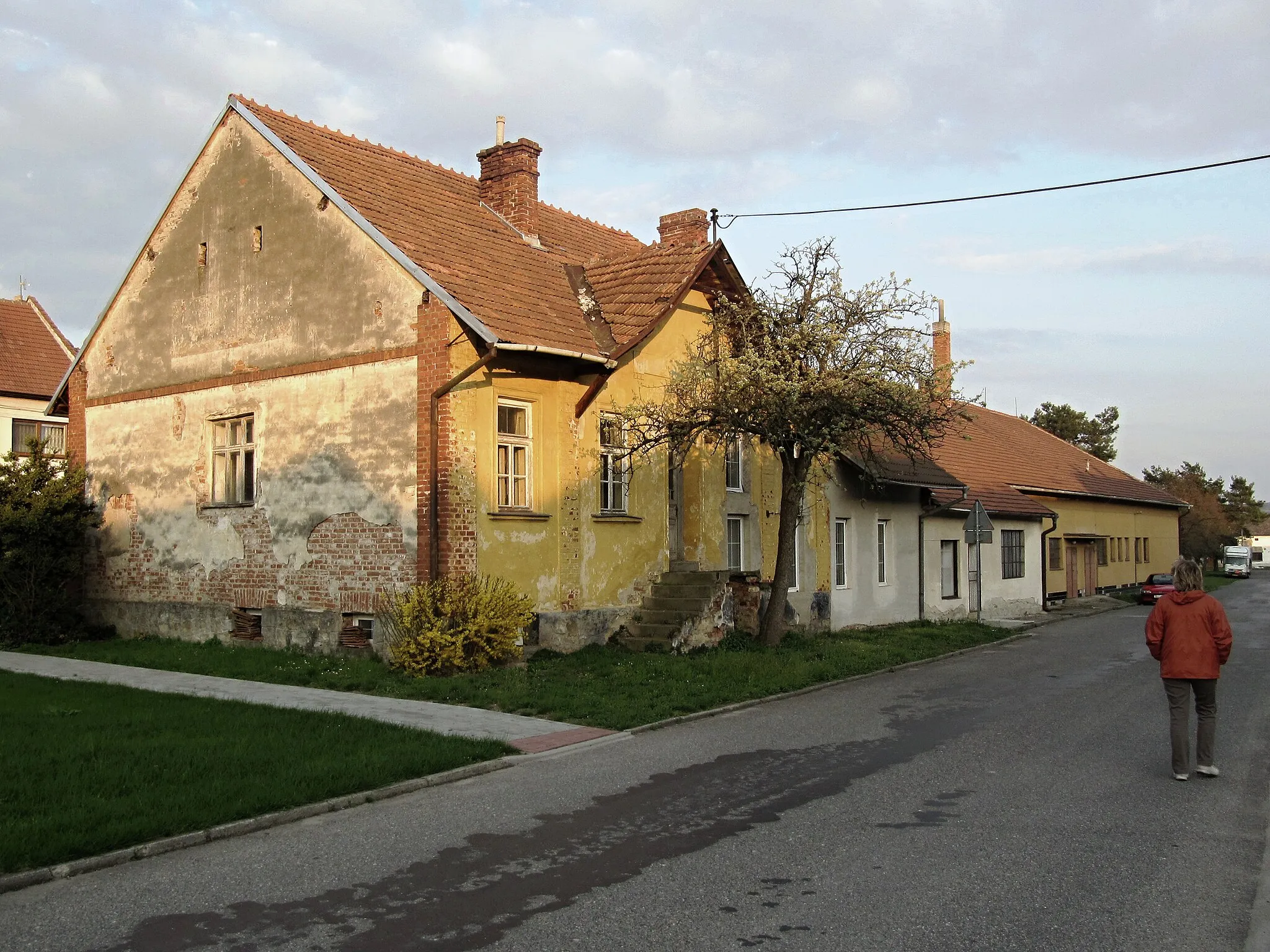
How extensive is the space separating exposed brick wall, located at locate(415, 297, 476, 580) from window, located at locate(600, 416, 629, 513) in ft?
9.26

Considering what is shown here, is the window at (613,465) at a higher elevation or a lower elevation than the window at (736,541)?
higher

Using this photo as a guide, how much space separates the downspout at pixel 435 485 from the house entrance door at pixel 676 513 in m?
5.25

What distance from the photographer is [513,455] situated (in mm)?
15742

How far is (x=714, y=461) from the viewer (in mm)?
19359

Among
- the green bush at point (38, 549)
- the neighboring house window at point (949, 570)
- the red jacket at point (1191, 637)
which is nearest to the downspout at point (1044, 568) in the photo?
the neighboring house window at point (949, 570)

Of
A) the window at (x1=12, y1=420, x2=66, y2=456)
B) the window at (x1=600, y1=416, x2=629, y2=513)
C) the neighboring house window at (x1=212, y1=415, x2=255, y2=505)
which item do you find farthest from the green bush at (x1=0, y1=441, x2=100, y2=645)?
the window at (x1=600, y1=416, x2=629, y2=513)

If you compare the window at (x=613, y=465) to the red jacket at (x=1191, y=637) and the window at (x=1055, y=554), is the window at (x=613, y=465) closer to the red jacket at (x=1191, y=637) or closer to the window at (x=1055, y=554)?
the red jacket at (x=1191, y=637)

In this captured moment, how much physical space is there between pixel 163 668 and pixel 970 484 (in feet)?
71.1

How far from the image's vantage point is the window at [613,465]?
17109 millimetres

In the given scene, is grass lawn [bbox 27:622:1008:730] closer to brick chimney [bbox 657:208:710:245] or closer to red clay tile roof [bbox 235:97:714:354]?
red clay tile roof [bbox 235:97:714:354]

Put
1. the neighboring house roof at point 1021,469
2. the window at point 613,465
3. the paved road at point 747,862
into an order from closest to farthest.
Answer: the paved road at point 747,862, the window at point 613,465, the neighboring house roof at point 1021,469

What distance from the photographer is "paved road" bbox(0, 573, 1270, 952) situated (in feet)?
17.1

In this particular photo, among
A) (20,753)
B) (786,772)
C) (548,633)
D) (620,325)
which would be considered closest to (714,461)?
(620,325)

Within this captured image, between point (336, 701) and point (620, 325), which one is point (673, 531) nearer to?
point (620, 325)
